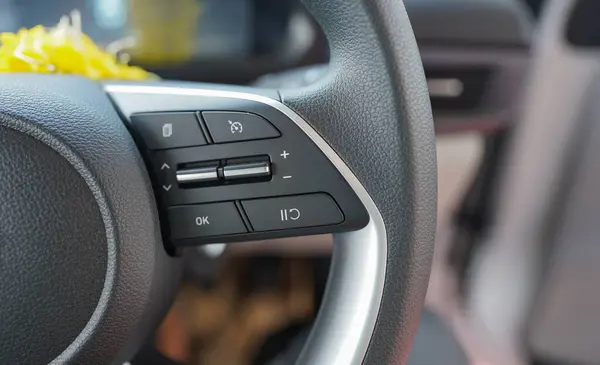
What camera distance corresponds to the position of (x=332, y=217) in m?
0.42

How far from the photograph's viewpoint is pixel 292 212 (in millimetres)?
427

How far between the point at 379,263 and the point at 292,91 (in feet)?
0.37

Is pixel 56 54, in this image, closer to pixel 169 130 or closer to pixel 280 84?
pixel 169 130

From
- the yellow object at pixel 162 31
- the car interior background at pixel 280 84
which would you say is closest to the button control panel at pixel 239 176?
the car interior background at pixel 280 84

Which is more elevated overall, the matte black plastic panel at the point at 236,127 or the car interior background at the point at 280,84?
the matte black plastic panel at the point at 236,127

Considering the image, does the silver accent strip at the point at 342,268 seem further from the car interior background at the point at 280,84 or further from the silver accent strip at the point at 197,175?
the car interior background at the point at 280,84

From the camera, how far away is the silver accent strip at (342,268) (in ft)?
1.35

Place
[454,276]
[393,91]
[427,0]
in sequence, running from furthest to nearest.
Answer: [454,276]
[427,0]
[393,91]

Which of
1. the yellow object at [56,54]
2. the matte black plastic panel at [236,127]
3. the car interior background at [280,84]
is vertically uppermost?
the yellow object at [56,54]

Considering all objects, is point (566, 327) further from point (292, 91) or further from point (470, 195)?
point (292, 91)

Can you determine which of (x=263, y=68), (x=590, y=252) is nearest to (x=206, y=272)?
(x=263, y=68)

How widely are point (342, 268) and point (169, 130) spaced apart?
0.14 metres

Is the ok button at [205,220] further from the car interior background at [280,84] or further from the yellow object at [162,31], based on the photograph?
the yellow object at [162,31]

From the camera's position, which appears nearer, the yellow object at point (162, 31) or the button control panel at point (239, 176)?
the button control panel at point (239, 176)
